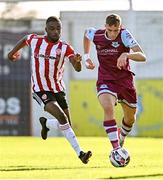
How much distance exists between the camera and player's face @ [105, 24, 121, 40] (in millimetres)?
10930

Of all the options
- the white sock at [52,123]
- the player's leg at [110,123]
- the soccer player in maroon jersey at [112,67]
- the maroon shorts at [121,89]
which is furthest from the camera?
the white sock at [52,123]

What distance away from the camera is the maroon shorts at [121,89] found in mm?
11227

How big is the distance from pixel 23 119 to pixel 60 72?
52.6 ft

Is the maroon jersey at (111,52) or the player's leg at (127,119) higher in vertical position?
the maroon jersey at (111,52)

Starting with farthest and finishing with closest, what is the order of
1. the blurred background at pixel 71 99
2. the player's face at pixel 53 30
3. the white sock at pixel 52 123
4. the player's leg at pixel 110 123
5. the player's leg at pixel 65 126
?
the blurred background at pixel 71 99 → the white sock at pixel 52 123 → the player's face at pixel 53 30 → the player's leg at pixel 65 126 → the player's leg at pixel 110 123

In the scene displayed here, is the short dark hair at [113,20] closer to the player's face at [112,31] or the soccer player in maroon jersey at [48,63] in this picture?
the player's face at [112,31]

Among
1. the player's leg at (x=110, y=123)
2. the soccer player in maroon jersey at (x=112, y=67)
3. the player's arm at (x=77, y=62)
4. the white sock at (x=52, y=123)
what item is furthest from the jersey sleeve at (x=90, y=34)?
the white sock at (x=52, y=123)

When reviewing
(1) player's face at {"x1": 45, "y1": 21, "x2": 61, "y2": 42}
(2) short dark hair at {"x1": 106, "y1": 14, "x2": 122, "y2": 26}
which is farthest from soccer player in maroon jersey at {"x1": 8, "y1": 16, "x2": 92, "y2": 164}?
(2) short dark hair at {"x1": 106, "y1": 14, "x2": 122, "y2": 26}

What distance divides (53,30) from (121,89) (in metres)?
1.31

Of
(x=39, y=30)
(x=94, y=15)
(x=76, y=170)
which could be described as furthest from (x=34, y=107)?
(x=76, y=170)

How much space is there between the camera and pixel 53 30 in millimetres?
11742

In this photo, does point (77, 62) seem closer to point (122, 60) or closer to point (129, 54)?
point (129, 54)

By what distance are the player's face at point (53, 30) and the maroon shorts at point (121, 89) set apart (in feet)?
3.29

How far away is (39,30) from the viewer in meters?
29.1
